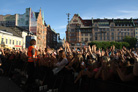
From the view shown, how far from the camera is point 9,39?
151 ft

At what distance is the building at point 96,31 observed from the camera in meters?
90.8

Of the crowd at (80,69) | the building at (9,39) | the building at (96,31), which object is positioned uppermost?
the building at (96,31)

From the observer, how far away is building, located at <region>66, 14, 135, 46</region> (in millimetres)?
90812

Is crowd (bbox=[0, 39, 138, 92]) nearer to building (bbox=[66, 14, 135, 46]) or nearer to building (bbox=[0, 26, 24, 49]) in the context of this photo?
building (bbox=[0, 26, 24, 49])

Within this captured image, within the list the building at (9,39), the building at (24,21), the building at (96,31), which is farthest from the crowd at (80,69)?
the building at (96,31)

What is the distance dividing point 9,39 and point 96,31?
57747 millimetres

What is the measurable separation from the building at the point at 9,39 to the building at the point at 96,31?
41020 mm

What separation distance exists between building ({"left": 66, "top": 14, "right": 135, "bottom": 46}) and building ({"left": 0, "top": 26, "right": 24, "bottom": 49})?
1615 inches

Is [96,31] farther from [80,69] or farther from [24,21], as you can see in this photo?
[80,69]

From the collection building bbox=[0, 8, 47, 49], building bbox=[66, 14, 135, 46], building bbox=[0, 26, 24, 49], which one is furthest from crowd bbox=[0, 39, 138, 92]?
building bbox=[66, 14, 135, 46]

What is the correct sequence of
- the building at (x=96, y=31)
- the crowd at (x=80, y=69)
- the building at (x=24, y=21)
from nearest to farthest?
the crowd at (x=80, y=69), the building at (x=24, y=21), the building at (x=96, y=31)

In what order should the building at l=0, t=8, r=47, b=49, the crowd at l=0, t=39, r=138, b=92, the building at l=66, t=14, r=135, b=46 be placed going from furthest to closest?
the building at l=66, t=14, r=135, b=46 < the building at l=0, t=8, r=47, b=49 < the crowd at l=0, t=39, r=138, b=92

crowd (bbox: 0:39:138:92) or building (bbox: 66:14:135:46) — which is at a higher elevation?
building (bbox: 66:14:135:46)

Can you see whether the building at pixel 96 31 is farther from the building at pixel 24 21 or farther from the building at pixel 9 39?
the building at pixel 9 39
